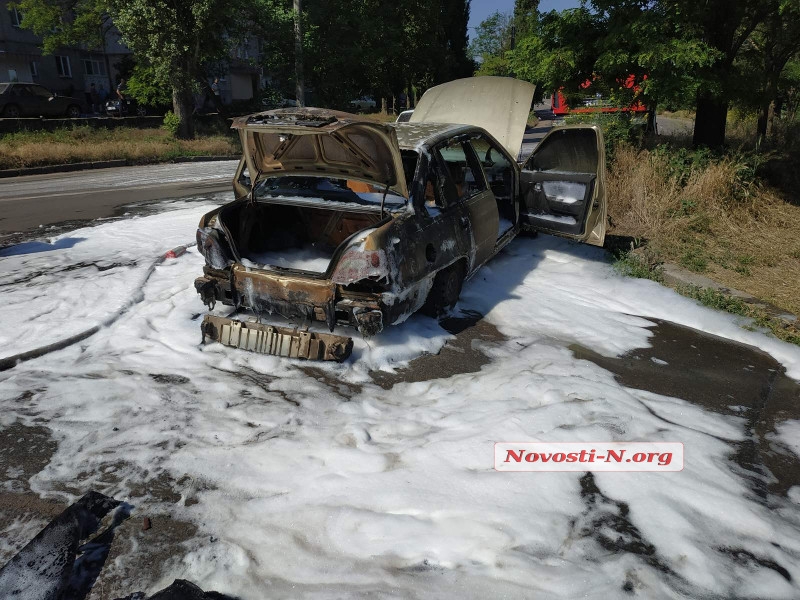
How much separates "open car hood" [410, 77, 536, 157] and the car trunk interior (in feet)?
9.31

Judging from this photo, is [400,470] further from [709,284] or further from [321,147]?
[709,284]

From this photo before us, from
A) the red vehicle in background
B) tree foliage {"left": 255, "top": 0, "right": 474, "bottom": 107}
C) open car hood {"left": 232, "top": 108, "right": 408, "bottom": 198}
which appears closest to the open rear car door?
open car hood {"left": 232, "top": 108, "right": 408, "bottom": 198}

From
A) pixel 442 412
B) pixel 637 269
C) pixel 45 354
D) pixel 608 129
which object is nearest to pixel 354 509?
pixel 442 412

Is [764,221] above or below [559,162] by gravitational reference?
below

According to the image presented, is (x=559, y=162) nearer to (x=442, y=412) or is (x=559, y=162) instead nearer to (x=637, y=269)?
(x=637, y=269)

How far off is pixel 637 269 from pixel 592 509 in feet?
14.2

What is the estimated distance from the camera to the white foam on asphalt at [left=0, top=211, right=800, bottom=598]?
8.73 feet

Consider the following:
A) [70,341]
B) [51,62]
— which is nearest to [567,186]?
[70,341]

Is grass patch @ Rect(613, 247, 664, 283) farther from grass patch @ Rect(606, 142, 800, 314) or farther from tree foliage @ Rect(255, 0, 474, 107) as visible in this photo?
tree foliage @ Rect(255, 0, 474, 107)

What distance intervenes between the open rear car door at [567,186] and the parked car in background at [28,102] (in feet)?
75.4

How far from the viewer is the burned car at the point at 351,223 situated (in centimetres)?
433

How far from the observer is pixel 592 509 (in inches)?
121

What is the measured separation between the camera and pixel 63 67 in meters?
36.8

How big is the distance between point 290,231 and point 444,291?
1.54 m
